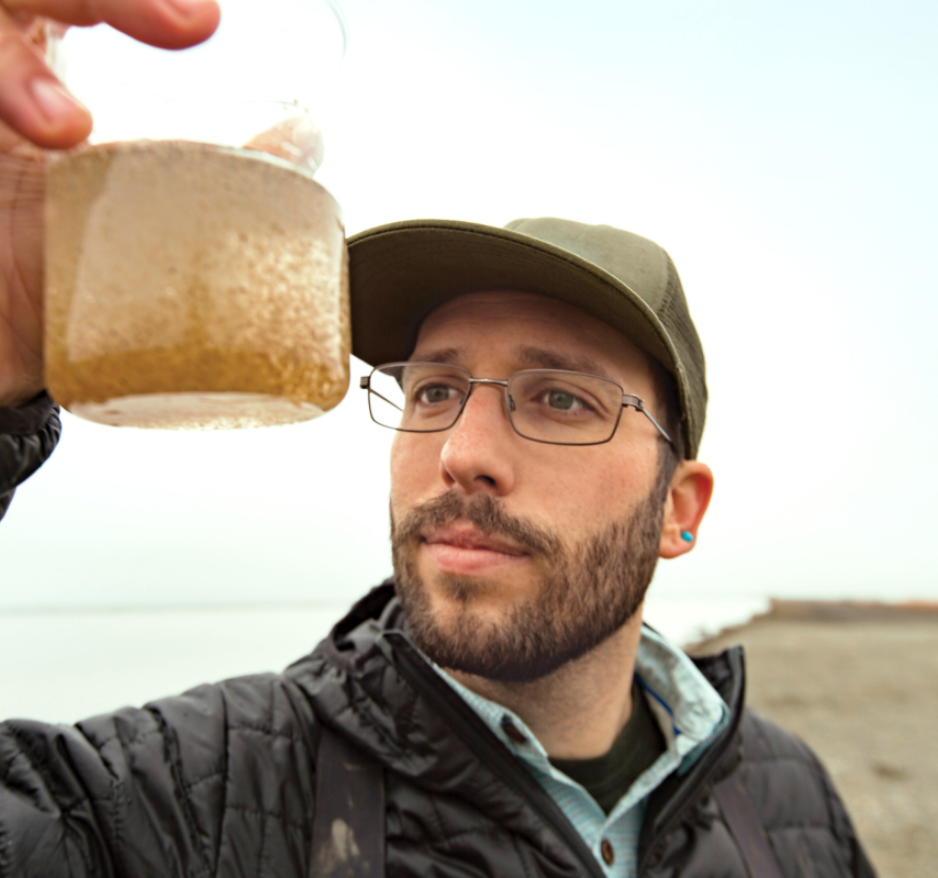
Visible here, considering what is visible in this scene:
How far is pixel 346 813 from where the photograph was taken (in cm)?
137

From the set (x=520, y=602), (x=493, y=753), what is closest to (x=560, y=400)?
(x=520, y=602)

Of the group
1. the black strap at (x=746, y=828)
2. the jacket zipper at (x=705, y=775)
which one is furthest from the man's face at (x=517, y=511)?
the black strap at (x=746, y=828)

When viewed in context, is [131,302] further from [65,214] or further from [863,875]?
[863,875]

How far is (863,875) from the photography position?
1902 mm

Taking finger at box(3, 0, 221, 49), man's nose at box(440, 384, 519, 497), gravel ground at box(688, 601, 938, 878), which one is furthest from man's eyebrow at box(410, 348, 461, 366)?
gravel ground at box(688, 601, 938, 878)

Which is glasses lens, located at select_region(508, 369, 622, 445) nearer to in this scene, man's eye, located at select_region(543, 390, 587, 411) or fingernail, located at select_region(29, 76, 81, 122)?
man's eye, located at select_region(543, 390, 587, 411)

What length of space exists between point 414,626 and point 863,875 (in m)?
1.55

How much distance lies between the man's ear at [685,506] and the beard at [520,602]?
40 centimetres

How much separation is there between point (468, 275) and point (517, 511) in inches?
25.3

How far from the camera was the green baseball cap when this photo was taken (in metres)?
1.56

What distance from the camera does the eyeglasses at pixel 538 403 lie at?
1.67 meters

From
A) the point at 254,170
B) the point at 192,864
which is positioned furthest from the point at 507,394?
the point at 192,864

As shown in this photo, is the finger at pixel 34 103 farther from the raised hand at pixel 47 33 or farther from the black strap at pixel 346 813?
the black strap at pixel 346 813

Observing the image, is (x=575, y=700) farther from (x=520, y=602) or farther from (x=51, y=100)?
(x=51, y=100)
